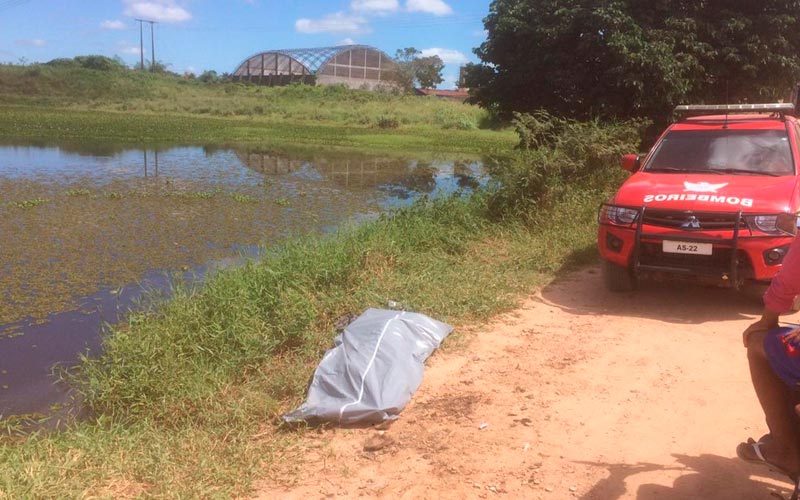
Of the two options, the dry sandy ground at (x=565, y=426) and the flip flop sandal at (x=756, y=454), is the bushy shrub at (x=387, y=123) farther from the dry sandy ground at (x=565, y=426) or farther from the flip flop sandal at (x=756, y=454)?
the flip flop sandal at (x=756, y=454)

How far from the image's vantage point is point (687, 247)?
539 centimetres

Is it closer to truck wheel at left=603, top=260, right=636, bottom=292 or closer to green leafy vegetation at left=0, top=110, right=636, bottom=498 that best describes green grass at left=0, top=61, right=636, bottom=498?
green leafy vegetation at left=0, top=110, right=636, bottom=498

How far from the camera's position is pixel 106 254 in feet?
29.2

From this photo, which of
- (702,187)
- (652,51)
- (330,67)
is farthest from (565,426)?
(330,67)

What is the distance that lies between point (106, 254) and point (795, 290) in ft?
27.9

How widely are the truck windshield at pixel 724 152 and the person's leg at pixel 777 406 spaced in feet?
12.6

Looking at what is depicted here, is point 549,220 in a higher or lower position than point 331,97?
lower

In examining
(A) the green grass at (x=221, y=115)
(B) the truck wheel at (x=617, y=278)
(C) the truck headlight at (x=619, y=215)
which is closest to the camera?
(C) the truck headlight at (x=619, y=215)

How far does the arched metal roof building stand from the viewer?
58.9 meters

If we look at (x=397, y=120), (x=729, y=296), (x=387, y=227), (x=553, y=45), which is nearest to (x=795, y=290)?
(x=729, y=296)

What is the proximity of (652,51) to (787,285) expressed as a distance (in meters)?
10.3

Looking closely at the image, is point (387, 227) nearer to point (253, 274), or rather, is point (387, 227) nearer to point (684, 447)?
point (253, 274)

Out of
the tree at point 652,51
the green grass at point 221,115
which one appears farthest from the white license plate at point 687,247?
the green grass at point 221,115

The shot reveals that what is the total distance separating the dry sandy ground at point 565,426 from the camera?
324cm
